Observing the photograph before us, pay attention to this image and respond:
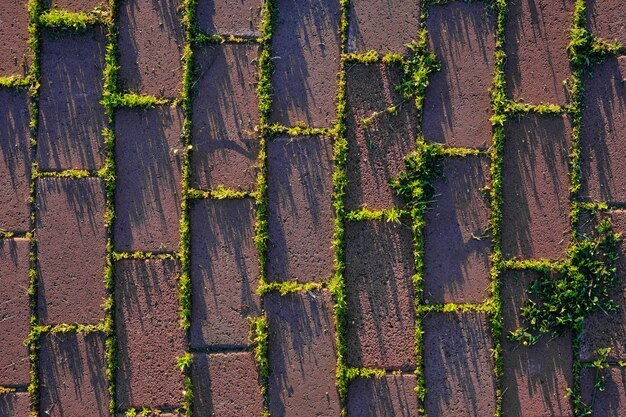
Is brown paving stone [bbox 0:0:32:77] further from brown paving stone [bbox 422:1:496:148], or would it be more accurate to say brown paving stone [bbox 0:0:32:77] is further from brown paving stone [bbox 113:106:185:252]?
brown paving stone [bbox 422:1:496:148]

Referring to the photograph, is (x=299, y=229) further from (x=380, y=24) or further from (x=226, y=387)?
(x=380, y=24)

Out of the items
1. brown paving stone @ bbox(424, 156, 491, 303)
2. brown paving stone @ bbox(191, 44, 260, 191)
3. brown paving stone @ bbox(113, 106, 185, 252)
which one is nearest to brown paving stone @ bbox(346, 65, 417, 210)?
brown paving stone @ bbox(424, 156, 491, 303)

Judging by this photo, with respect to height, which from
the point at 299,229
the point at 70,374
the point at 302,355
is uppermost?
the point at 299,229

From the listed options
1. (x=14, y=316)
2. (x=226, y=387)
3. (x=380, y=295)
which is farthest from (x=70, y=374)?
(x=380, y=295)

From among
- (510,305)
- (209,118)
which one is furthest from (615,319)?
(209,118)

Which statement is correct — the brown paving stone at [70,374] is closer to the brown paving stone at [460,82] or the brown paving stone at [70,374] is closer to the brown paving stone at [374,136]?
the brown paving stone at [374,136]

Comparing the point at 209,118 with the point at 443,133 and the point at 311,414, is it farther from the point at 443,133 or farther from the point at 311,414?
the point at 311,414
